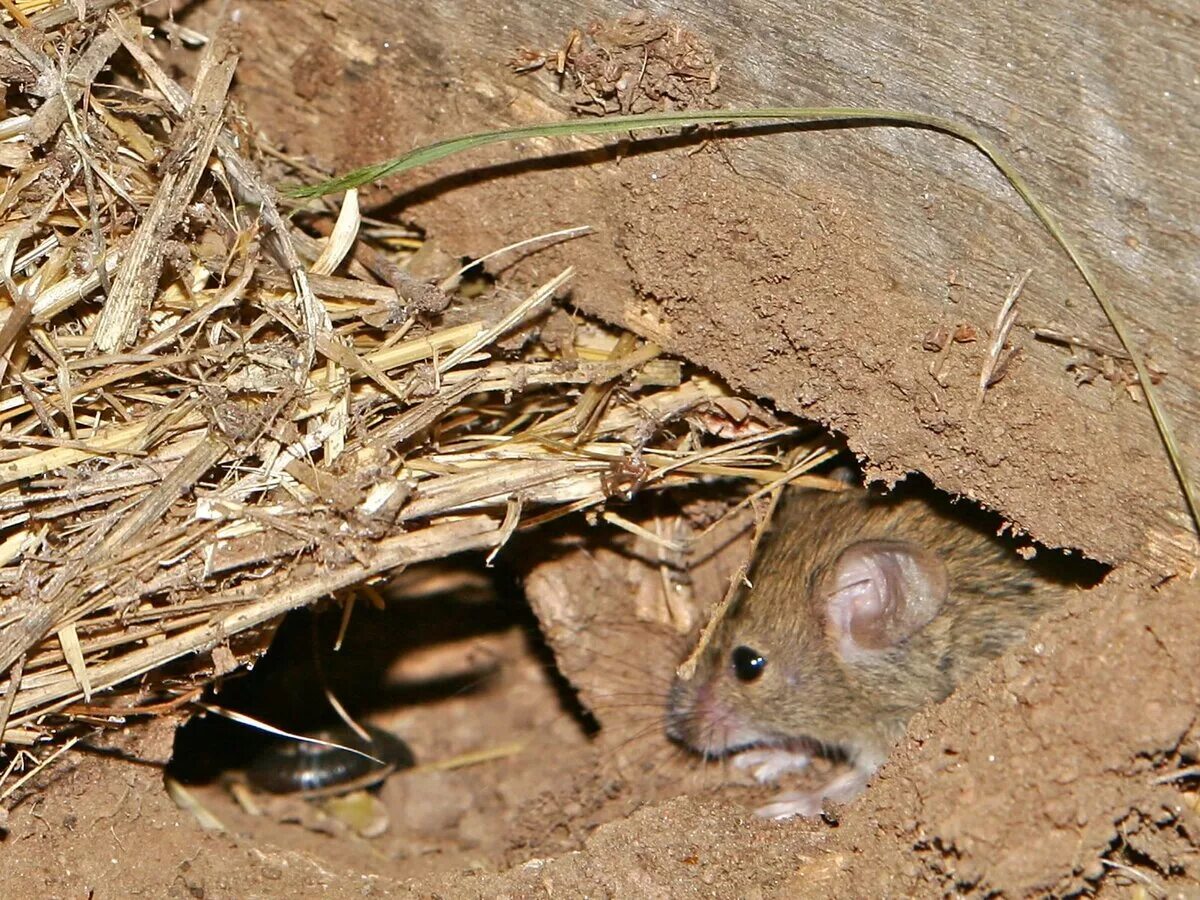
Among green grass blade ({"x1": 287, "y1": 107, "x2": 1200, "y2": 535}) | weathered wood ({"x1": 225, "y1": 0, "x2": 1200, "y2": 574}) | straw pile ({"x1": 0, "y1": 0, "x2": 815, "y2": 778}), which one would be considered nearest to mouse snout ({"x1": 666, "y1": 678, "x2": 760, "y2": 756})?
straw pile ({"x1": 0, "y1": 0, "x2": 815, "y2": 778})

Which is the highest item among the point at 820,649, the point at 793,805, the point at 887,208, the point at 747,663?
the point at 887,208

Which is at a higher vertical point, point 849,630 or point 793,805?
point 849,630

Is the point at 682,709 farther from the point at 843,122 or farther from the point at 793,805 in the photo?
the point at 843,122

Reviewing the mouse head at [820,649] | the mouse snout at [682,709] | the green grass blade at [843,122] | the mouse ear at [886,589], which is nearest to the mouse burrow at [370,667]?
the mouse snout at [682,709]

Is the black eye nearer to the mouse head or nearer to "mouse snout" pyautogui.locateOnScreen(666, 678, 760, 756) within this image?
the mouse head

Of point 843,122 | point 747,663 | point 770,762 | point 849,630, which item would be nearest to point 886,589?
point 849,630

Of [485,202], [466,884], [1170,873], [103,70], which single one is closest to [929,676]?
[1170,873]

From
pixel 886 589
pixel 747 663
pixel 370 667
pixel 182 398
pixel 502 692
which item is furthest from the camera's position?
pixel 502 692
